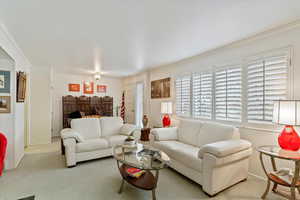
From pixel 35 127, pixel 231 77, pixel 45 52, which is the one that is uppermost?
pixel 45 52

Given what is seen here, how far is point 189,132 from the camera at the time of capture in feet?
10.7

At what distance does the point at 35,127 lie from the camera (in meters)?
4.60

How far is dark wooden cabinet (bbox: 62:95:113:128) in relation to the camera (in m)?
5.91

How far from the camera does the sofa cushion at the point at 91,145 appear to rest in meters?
Result: 3.16

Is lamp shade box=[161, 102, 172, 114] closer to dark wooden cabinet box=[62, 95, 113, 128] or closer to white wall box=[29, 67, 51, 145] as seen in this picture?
dark wooden cabinet box=[62, 95, 113, 128]

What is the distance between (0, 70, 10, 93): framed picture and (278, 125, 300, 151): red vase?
15.2ft

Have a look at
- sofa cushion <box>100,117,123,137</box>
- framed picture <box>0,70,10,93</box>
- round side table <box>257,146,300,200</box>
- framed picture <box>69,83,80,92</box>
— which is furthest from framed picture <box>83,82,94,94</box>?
round side table <box>257,146,300,200</box>

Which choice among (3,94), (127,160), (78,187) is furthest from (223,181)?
(3,94)

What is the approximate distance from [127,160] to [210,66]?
2.65 m

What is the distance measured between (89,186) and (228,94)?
9.67 ft

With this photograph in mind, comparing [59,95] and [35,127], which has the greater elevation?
[59,95]

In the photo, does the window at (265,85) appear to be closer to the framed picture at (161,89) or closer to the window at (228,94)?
the window at (228,94)

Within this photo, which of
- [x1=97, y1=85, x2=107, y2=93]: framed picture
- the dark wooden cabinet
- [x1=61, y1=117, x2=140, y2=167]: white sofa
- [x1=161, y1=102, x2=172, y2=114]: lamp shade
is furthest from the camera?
[x1=97, y1=85, x2=107, y2=93]: framed picture

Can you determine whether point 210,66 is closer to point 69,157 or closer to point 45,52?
point 69,157
